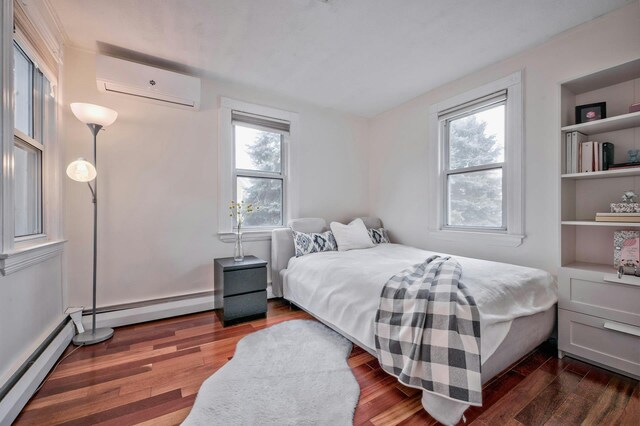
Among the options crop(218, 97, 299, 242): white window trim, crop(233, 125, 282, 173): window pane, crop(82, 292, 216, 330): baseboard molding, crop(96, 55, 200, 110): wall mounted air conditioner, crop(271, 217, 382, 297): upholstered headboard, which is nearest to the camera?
crop(96, 55, 200, 110): wall mounted air conditioner

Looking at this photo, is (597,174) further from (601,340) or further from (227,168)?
(227,168)

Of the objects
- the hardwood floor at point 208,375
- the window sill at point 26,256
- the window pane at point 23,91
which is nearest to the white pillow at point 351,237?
the hardwood floor at point 208,375

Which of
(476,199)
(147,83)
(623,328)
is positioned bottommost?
(623,328)

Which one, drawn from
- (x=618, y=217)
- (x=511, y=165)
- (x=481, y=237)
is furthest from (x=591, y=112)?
(x=481, y=237)

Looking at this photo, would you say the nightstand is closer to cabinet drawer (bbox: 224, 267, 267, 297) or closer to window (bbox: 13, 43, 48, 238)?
cabinet drawer (bbox: 224, 267, 267, 297)

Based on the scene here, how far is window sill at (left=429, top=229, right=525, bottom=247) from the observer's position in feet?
8.43

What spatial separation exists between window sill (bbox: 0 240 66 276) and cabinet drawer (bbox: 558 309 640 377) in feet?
11.5

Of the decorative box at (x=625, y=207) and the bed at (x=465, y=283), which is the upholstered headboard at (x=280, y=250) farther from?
the decorative box at (x=625, y=207)

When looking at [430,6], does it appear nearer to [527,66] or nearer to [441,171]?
[527,66]

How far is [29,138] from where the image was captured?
187 centimetres

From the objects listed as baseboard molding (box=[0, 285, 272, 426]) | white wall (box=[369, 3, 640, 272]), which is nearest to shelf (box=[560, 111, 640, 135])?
white wall (box=[369, 3, 640, 272])

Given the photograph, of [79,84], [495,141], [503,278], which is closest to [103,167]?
[79,84]

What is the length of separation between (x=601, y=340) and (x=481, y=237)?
3.86 ft

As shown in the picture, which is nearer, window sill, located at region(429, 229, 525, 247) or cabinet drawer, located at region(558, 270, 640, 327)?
cabinet drawer, located at region(558, 270, 640, 327)
